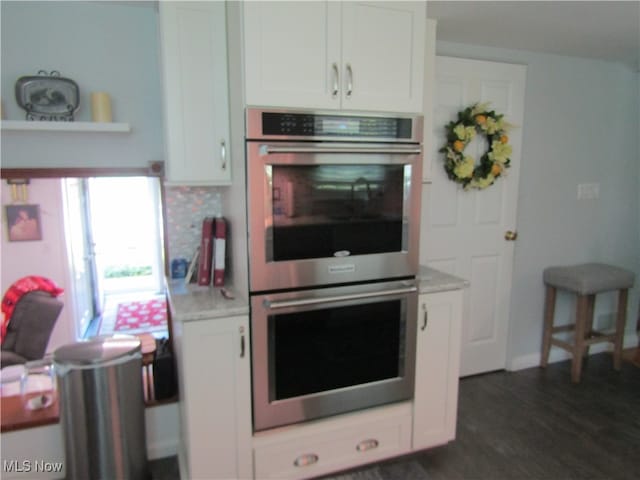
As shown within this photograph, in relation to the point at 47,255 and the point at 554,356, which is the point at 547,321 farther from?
the point at 47,255

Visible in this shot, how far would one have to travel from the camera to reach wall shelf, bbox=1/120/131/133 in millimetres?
1887

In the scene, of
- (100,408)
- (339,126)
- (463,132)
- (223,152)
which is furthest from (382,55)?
(100,408)

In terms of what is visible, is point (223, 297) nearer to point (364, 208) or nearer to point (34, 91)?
point (364, 208)

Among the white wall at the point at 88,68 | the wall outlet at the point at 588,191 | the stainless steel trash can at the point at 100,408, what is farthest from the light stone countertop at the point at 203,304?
the wall outlet at the point at 588,191

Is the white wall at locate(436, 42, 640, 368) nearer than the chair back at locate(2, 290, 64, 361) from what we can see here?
No

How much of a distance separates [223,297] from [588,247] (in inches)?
116

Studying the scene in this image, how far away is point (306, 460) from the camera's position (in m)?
1.94

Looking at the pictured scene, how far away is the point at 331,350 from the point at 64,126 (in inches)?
63.4

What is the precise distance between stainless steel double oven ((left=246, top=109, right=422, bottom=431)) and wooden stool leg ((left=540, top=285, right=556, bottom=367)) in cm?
168

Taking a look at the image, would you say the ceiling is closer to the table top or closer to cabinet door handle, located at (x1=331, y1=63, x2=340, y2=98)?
cabinet door handle, located at (x1=331, y1=63, x2=340, y2=98)

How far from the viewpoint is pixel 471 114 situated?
2688mm

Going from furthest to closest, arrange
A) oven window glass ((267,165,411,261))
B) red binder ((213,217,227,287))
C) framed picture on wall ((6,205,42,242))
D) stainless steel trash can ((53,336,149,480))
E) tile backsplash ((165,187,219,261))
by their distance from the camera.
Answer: framed picture on wall ((6,205,42,242)), tile backsplash ((165,187,219,261)), red binder ((213,217,227,287)), stainless steel trash can ((53,336,149,480)), oven window glass ((267,165,411,261))

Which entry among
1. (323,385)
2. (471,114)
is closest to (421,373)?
(323,385)

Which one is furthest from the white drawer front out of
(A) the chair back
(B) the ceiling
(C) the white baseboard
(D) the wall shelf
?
(B) the ceiling
